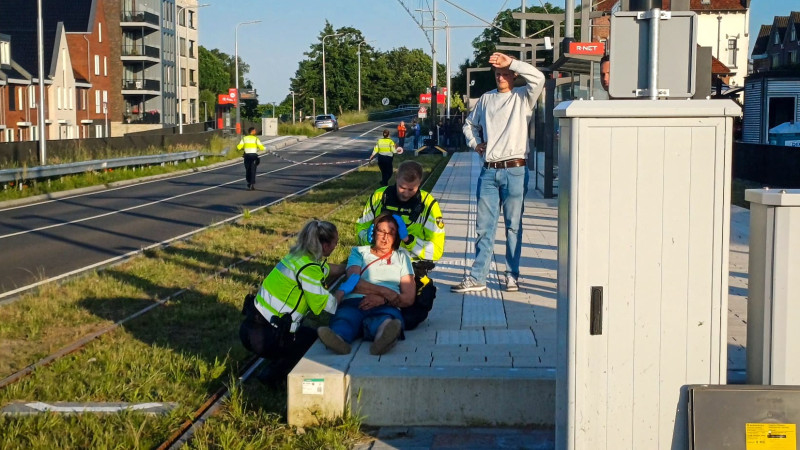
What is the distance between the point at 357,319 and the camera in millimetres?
7461

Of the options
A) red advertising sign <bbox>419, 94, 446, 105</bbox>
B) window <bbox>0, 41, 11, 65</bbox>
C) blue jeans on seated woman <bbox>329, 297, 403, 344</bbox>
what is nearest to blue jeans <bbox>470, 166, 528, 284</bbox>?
blue jeans on seated woman <bbox>329, 297, 403, 344</bbox>

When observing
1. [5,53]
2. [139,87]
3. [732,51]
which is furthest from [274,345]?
[139,87]

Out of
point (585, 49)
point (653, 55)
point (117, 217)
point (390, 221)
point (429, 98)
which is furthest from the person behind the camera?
point (429, 98)

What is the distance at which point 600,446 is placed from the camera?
15.7ft

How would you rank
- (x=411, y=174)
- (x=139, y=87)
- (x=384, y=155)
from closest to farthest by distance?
(x=411, y=174) < (x=384, y=155) < (x=139, y=87)

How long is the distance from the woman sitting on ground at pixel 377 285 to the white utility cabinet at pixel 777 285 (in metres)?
2.95

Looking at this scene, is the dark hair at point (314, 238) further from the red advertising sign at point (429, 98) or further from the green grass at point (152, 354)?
the red advertising sign at point (429, 98)

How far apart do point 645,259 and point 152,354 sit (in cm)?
471

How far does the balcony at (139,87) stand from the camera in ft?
284

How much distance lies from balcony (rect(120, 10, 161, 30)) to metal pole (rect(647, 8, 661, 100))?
84.9 meters

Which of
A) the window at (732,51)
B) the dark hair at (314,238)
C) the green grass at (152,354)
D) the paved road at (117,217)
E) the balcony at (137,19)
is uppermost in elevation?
the balcony at (137,19)

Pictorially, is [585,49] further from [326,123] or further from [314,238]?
[326,123]

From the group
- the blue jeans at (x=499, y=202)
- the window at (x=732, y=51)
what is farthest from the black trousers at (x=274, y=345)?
the window at (x=732, y=51)

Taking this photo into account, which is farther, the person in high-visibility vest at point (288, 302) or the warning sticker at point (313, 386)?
the person in high-visibility vest at point (288, 302)
